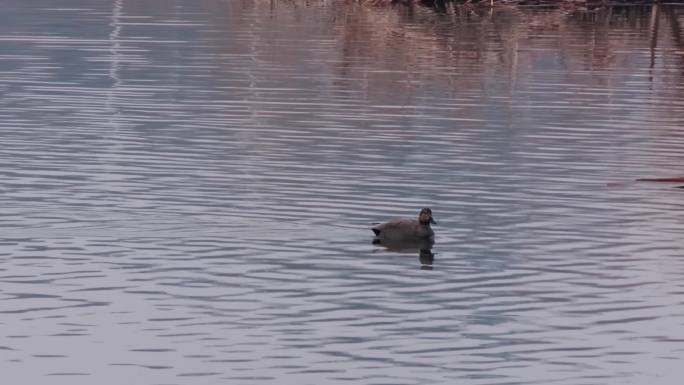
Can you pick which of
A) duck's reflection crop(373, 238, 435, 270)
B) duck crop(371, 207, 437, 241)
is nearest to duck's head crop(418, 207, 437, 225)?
duck crop(371, 207, 437, 241)

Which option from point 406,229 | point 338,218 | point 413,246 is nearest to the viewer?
point 413,246

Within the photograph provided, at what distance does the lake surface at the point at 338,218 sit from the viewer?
19.1 metres

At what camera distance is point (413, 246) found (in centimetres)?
2483

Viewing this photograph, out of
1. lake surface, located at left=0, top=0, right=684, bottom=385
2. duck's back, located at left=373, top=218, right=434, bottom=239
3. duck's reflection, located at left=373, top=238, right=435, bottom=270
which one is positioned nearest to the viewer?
lake surface, located at left=0, top=0, right=684, bottom=385

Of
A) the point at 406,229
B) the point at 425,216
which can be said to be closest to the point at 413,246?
the point at 406,229

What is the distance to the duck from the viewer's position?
2494 cm

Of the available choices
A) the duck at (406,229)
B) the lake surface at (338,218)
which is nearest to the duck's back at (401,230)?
the duck at (406,229)

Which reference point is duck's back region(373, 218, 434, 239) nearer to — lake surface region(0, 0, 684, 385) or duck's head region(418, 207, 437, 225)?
duck's head region(418, 207, 437, 225)

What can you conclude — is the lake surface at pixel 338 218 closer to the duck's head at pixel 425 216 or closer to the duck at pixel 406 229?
the duck at pixel 406 229

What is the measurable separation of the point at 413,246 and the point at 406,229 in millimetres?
324

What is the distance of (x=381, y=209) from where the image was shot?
92.2ft

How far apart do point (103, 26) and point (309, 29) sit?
8725 mm

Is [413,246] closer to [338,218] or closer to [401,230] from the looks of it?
[401,230]

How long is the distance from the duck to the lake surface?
0.86 feet
